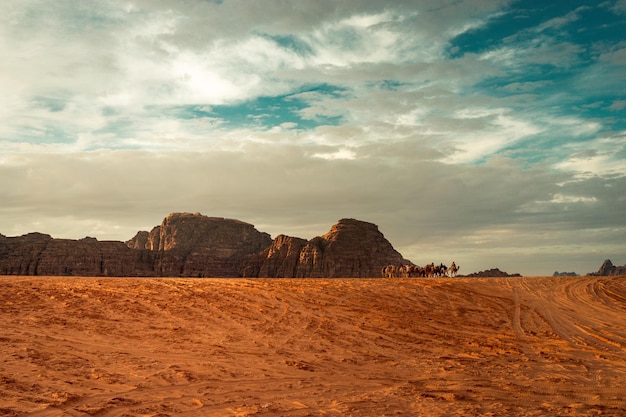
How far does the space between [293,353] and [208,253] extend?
536 feet

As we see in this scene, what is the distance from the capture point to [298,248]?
497ft

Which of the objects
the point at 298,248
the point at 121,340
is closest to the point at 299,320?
the point at 121,340

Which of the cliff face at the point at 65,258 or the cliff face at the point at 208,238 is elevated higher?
the cliff face at the point at 208,238

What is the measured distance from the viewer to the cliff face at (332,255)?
5782 inches

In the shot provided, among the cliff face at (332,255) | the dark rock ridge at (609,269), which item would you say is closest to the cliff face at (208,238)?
the cliff face at (332,255)

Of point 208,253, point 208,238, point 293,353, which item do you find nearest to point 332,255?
point 208,253

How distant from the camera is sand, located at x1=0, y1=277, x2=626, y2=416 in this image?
10109mm

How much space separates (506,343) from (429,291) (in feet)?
40.2

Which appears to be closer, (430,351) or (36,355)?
(36,355)

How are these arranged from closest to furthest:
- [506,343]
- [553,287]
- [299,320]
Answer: [506,343]
[299,320]
[553,287]

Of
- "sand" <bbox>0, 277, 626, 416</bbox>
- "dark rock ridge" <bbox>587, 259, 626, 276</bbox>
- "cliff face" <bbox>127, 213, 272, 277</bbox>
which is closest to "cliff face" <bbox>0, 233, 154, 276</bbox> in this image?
"cliff face" <bbox>127, 213, 272, 277</bbox>

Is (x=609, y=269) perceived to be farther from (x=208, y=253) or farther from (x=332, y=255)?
(x=208, y=253)

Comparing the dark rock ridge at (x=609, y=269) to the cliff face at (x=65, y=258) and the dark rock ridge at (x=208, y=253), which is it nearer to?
the dark rock ridge at (x=208, y=253)

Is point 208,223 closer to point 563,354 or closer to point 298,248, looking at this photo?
point 298,248
